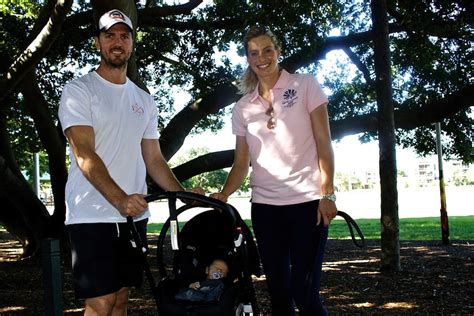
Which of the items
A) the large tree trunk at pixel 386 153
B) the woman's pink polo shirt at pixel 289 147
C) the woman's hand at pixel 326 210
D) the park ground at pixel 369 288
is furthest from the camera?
the large tree trunk at pixel 386 153

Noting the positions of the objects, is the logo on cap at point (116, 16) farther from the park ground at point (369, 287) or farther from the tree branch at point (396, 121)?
the tree branch at point (396, 121)

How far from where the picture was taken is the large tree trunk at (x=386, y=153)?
9.10 m

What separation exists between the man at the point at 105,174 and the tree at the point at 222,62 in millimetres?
5838

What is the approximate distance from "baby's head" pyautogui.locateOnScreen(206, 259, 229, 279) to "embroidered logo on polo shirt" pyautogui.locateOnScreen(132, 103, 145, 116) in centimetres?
92

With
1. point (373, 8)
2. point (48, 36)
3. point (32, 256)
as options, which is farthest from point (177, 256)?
point (32, 256)

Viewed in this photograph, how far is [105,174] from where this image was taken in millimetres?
2986

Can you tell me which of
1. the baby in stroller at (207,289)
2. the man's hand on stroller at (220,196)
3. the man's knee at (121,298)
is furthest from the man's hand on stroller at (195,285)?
the man's hand on stroller at (220,196)

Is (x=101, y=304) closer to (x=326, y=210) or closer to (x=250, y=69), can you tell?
(x=326, y=210)

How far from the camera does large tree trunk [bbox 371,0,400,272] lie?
9.10 meters

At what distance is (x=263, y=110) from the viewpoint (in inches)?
143

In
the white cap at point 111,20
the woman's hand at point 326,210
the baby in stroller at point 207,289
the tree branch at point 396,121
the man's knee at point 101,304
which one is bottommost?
the man's knee at point 101,304

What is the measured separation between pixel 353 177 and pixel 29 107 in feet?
344

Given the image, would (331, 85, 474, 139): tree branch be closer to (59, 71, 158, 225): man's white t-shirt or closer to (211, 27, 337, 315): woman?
(211, 27, 337, 315): woman

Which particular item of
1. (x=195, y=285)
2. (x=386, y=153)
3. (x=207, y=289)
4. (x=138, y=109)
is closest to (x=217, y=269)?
(x=195, y=285)
